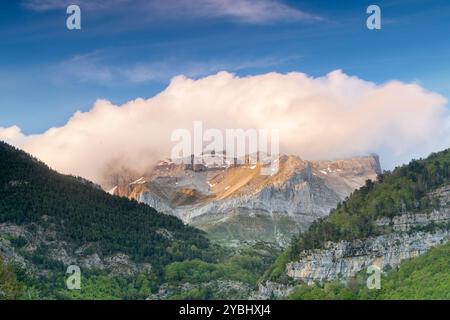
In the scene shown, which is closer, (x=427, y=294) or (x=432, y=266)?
(x=427, y=294)

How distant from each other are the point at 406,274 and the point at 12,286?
9978cm
